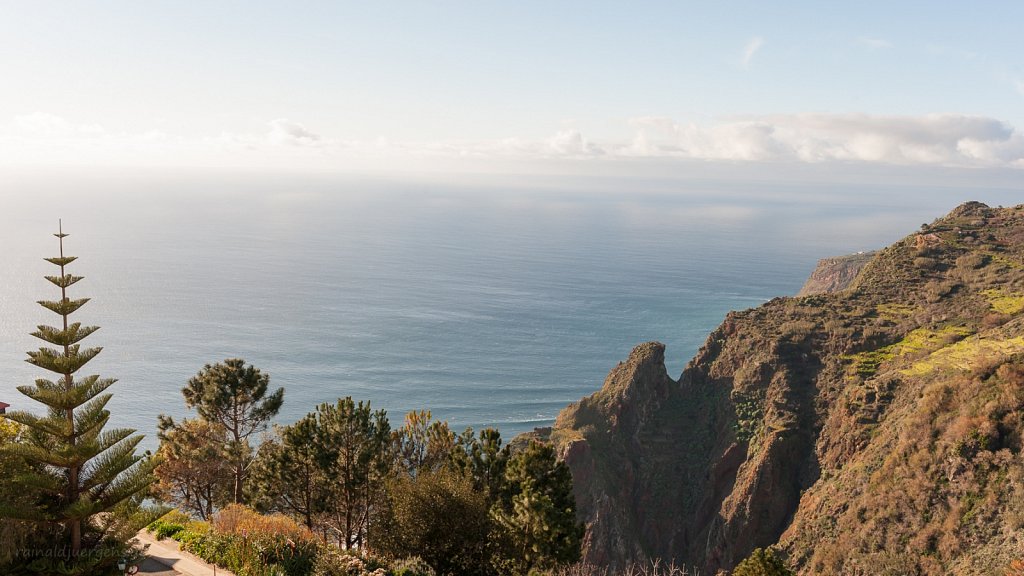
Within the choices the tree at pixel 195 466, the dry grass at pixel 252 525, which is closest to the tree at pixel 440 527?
the dry grass at pixel 252 525

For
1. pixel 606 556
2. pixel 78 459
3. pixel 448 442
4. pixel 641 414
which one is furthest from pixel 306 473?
pixel 641 414

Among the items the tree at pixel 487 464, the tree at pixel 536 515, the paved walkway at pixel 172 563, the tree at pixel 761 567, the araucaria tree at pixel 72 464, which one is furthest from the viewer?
the tree at pixel 487 464

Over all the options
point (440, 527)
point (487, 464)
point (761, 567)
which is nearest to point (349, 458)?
point (440, 527)

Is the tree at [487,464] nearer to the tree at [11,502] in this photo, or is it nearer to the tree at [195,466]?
the tree at [195,466]

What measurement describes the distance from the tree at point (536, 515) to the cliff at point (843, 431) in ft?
83.6

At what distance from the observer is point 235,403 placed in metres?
35.4

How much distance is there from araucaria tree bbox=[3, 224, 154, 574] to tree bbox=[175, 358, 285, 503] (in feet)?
49.0

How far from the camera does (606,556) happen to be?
201ft

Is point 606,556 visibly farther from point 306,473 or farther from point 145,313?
point 145,313

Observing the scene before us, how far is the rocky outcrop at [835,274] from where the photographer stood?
15325cm

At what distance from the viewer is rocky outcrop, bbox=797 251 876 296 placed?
153 meters

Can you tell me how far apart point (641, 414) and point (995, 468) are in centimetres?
3582

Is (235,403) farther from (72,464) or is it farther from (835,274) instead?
(835,274)

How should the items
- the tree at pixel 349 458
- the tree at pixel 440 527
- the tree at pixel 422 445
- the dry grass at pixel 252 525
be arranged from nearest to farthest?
the dry grass at pixel 252 525
the tree at pixel 440 527
the tree at pixel 349 458
the tree at pixel 422 445
